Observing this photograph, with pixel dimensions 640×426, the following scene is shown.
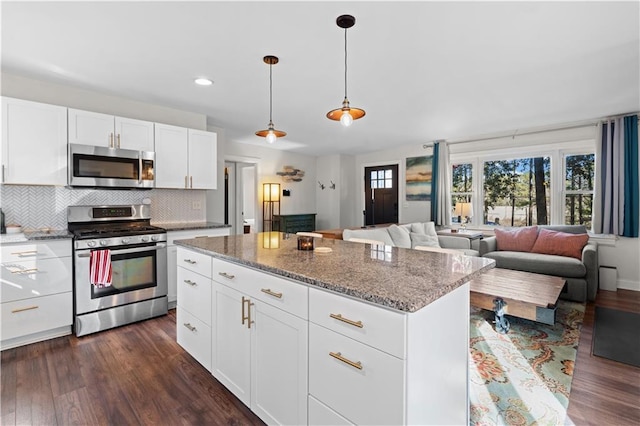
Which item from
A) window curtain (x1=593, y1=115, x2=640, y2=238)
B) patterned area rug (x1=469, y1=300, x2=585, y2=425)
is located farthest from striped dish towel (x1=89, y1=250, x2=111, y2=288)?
window curtain (x1=593, y1=115, x2=640, y2=238)

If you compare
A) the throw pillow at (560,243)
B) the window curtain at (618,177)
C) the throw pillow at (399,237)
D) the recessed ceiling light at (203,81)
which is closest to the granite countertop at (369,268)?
the recessed ceiling light at (203,81)

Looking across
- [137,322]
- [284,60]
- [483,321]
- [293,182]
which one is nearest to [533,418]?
[483,321]

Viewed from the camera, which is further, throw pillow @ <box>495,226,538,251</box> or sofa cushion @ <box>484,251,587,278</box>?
throw pillow @ <box>495,226,538,251</box>

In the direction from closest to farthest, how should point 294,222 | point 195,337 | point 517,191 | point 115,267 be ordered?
point 195,337 < point 115,267 < point 517,191 < point 294,222

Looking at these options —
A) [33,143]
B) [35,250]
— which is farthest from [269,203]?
[35,250]

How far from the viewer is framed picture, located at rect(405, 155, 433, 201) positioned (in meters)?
6.22

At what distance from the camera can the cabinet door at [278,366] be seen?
1.40 meters

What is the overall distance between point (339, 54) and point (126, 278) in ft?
9.36

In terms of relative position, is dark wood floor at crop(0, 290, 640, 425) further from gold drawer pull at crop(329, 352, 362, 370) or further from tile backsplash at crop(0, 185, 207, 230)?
tile backsplash at crop(0, 185, 207, 230)

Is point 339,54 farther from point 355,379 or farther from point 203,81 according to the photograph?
point 355,379

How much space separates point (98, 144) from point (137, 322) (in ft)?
6.00

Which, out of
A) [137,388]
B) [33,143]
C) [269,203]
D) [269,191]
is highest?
[33,143]

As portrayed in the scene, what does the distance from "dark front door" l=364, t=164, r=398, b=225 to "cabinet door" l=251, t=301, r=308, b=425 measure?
18.3 feet

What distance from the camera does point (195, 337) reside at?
2.25 m
